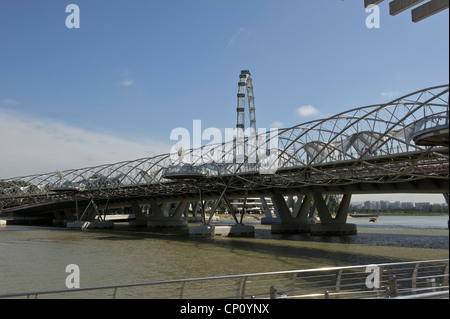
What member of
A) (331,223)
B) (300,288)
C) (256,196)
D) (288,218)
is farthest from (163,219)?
(300,288)

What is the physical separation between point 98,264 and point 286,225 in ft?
158

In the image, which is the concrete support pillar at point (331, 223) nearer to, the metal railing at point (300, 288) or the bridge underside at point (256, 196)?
the bridge underside at point (256, 196)

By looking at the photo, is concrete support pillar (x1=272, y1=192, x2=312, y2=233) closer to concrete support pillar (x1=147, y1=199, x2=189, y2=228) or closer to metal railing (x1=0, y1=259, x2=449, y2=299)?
concrete support pillar (x1=147, y1=199, x2=189, y2=228)

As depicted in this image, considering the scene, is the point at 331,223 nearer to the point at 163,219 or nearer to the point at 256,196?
the point at 256,196

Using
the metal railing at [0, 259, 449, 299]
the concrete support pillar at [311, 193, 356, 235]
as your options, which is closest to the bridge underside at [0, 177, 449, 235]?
the concrete support pillar at [311, 193, 356, 235]

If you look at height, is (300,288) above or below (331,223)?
above

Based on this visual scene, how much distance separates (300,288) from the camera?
1648 cm

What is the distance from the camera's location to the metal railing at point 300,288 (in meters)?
8.34

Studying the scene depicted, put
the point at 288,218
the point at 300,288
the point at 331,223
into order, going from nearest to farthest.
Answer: the point at 300,288, the point at 331,223, the point at 288,218

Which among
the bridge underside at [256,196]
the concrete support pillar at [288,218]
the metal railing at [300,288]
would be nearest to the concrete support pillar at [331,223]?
the bridge underside at [256,196]

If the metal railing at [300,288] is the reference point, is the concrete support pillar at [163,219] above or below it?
below

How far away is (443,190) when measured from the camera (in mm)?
48125
